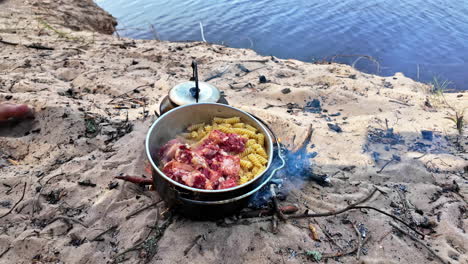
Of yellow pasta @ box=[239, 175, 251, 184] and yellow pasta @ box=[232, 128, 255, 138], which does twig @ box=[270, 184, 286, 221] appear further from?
yellow pasta @ box=[232, 128, 255, 138]

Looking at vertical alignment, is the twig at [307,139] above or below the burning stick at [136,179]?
below

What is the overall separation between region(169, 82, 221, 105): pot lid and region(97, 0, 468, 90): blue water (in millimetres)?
5706

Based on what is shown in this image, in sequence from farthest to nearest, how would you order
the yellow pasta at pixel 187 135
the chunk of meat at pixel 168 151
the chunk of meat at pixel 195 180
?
the yellow pasta at pixel 187 135
the chunk of meat at pixel 168 151
the chunk of meat at pixel 195 180

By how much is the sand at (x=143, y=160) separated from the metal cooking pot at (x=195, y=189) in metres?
0.34

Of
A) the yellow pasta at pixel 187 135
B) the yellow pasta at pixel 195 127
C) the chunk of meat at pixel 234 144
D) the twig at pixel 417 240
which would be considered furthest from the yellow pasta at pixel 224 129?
the twig at pixel 417 240

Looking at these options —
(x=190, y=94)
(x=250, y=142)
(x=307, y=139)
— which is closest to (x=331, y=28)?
(x=307, y=139)

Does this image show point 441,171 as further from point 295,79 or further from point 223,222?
point 295,79

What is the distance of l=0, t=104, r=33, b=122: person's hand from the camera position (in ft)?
11.9

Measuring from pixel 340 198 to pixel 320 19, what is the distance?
863cm

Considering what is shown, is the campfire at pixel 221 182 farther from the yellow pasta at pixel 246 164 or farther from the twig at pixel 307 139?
the twig at pixel 307 139

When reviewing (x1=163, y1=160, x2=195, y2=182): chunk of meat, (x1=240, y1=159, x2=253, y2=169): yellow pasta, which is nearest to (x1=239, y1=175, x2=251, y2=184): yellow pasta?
(x1=240, y1=159, x2=253, y2=169): yellow pasta

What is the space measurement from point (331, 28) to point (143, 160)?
335 inches

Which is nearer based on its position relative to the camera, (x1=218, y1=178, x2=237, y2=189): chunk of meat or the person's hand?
(x1=218, y1=178, x2=237, y2=189): chunk of meat

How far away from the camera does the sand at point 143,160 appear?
101 inches
